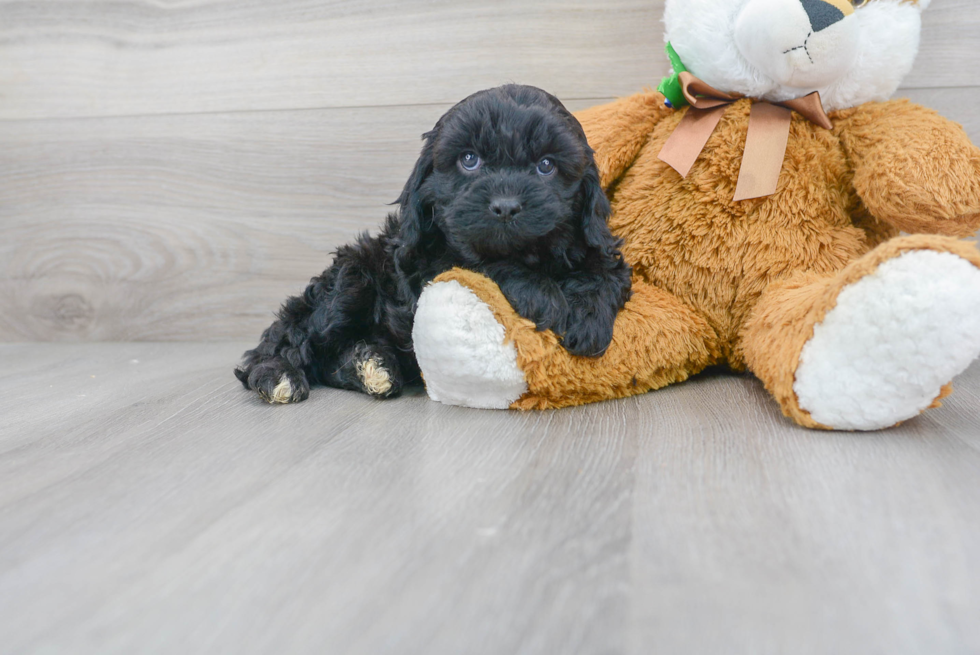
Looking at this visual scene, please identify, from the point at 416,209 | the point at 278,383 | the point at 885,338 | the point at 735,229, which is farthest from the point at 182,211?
the point at 885,338

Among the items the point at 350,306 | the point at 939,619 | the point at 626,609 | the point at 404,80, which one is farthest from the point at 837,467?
the point at 404,80

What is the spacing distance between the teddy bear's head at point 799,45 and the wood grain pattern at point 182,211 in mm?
761

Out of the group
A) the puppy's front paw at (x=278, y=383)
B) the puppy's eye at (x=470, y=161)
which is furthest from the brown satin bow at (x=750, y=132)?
the puppy's front paw at (x=278, y=383)

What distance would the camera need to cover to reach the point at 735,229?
55.7 inches

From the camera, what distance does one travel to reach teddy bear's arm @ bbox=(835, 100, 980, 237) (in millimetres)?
1284

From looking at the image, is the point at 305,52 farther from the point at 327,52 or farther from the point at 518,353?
the point at 518,353

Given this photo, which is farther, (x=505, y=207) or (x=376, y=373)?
(x=376, y=373)

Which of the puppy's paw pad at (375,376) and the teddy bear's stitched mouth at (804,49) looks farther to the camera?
the puppy's paw pad at (375,376)

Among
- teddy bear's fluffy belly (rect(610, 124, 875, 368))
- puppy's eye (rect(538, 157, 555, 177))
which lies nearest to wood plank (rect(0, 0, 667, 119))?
teddy bear's fluffy belly (rect(610, 124, 875, 368))

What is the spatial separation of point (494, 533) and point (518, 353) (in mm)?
441

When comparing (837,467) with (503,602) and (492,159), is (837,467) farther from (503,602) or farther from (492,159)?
(492,159)

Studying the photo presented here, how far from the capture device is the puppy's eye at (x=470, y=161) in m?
1.22

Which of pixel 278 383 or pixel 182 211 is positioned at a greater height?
pixel 182 211

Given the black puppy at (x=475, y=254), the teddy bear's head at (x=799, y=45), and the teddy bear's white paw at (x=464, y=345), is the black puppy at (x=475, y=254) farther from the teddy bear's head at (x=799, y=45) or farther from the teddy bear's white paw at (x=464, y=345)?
the teddy bear's head at (x=799, y=45)
